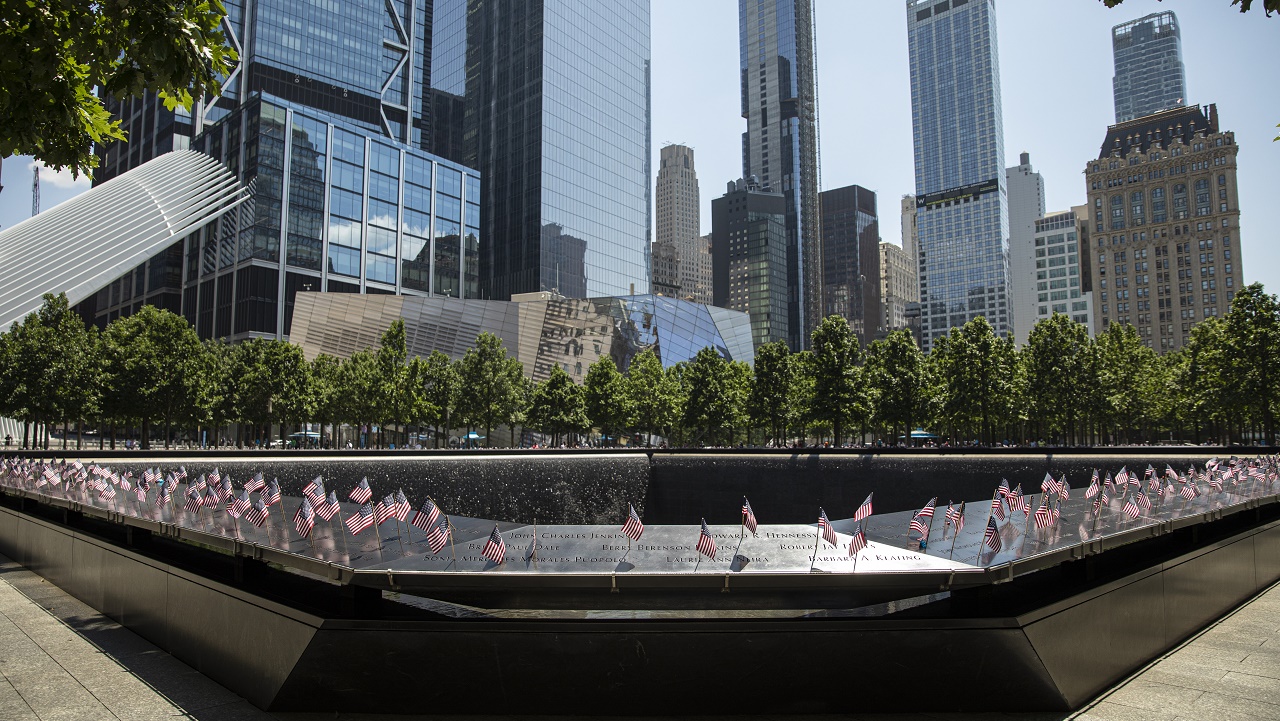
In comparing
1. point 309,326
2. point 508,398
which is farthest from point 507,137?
point 508,398

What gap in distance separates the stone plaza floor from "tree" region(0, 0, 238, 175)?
4.95 metres

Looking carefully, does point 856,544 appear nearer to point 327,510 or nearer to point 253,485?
point 327,510

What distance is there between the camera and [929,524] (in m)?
7.66

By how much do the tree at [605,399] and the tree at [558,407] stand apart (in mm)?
819

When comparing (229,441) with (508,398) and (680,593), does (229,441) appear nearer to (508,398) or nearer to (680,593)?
(508,398)

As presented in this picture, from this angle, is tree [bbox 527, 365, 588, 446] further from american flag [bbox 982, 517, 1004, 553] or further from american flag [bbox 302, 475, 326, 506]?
american flag [bbox 982, 517, 1004, 553]

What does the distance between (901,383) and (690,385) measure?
1556 centimetres

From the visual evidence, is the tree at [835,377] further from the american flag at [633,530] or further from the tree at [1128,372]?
the american flag at [633,530]

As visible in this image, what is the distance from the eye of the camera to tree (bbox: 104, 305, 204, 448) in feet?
133

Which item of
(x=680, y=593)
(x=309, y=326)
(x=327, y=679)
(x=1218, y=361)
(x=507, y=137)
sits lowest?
(x=327, y=679)

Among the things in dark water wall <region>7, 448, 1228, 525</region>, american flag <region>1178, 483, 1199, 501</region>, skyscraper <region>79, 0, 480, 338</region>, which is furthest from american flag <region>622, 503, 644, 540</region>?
skyscraper <region>79, 0, 480, 338</region>

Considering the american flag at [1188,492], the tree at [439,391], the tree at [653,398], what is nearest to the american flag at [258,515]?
the american flag at [1188,492]

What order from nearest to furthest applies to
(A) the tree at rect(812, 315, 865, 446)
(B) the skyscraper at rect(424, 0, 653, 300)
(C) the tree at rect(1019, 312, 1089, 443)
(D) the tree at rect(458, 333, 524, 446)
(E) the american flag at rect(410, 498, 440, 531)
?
1. (E) the american flag at rect(410, 498, 440, 531)
2. (A) the tree at rect(812, 315, 865, 446)
3. (C) the tree at rect(1019, 312, 1089, 443)
4. (D) the tree at rect(458, 333, 524, 446)
5. (B) the skyscraper at rect(424, 0, 653, 300)

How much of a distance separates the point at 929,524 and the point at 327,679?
5.76 metres
